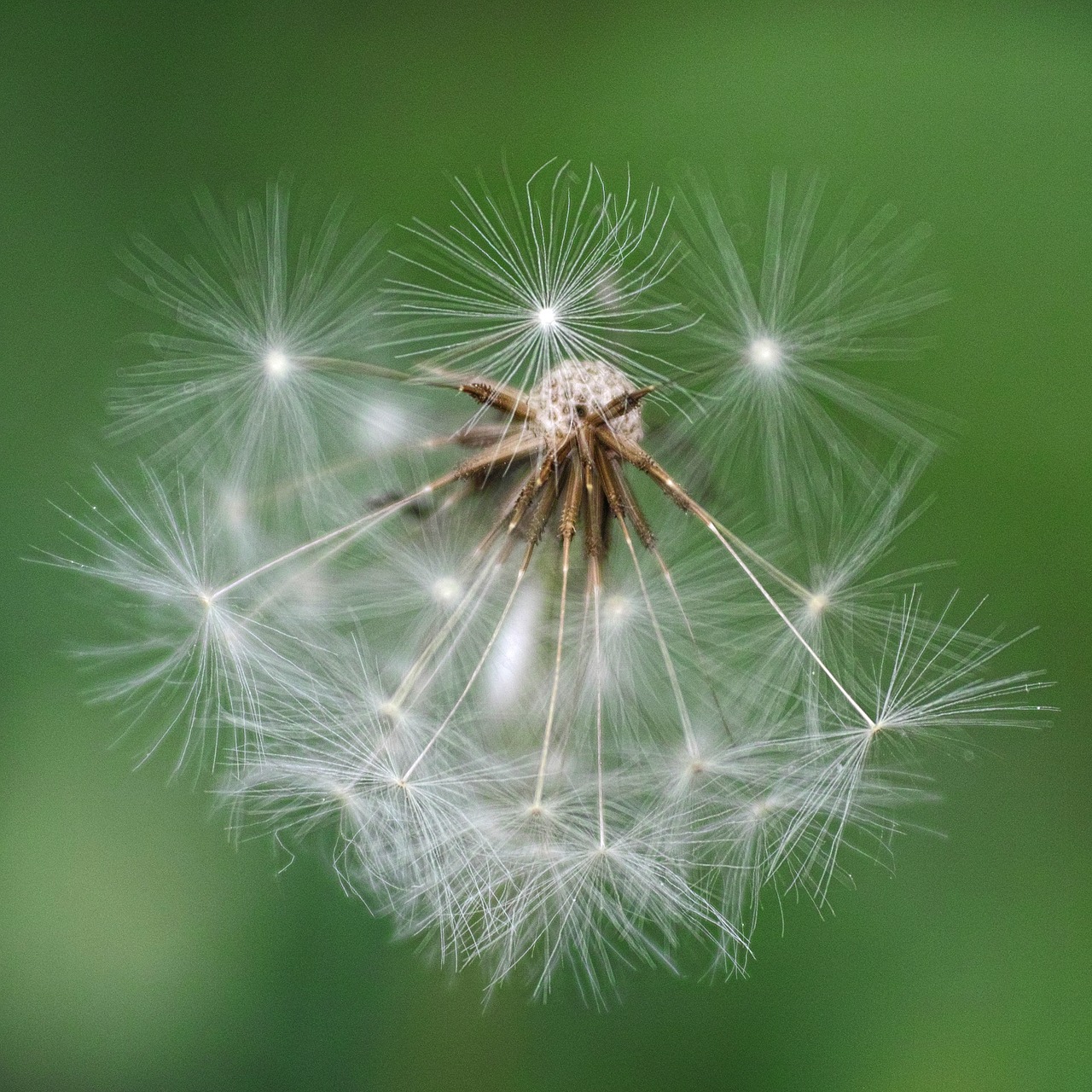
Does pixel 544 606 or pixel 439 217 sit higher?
pixel 439 217

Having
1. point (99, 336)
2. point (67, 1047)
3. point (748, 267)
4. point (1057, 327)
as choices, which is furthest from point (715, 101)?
point (67, 1047)

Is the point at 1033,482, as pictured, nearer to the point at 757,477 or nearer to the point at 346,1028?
the point at 757,477

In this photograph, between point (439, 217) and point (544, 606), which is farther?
point (439, 217)

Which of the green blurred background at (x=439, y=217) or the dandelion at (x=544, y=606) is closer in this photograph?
the dandelion at (x=544, y=606)

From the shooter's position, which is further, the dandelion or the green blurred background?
the green blurred background
